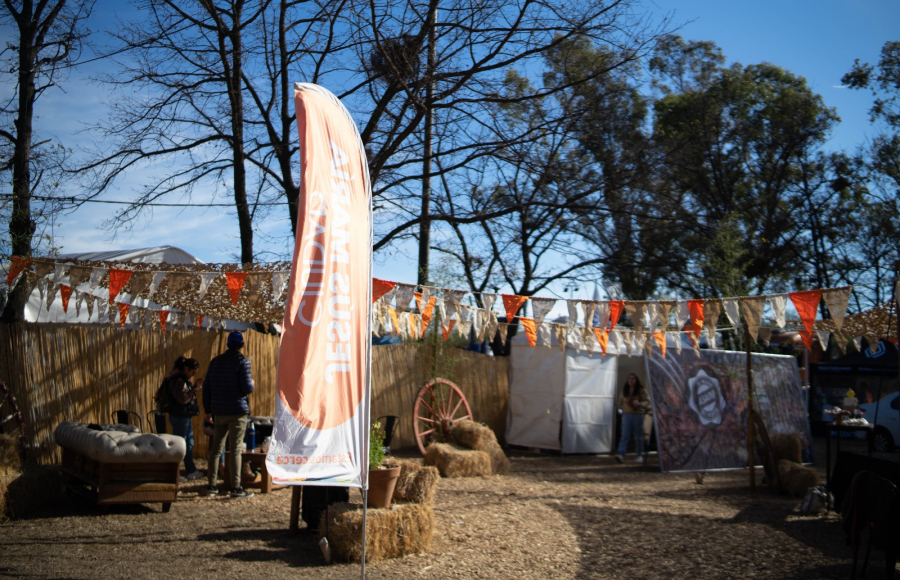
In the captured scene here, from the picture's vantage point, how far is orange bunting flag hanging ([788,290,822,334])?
323 inches

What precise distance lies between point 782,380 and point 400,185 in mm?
7285

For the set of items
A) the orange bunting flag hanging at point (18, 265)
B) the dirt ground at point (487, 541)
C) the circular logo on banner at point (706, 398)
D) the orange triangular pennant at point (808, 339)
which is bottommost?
the dirt ground at point (487, 541)

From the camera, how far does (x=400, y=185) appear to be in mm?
11711

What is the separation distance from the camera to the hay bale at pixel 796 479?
946 centimetres

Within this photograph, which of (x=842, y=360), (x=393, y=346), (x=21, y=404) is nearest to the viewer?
(x=21, y=404)

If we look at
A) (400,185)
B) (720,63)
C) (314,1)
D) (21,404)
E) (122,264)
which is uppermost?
(720,63)

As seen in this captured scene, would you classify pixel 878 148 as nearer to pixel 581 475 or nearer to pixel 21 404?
pixel 581 475

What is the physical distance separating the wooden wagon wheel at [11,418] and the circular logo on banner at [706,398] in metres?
9.36

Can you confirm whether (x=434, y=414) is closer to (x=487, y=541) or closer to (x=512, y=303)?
(x=512, y=303)

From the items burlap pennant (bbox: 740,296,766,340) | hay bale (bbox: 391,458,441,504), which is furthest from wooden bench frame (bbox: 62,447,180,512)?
burlap pennant (bbox: 740,296,766,340)

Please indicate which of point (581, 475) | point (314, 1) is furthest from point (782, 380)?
point (314, 1)

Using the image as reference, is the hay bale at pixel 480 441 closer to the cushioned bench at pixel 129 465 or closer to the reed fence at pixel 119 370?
the reed fence at pixel 119 370

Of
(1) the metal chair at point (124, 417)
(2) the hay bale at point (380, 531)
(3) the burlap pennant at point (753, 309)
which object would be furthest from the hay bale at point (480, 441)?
(2) the hay bale at point (380, 531)

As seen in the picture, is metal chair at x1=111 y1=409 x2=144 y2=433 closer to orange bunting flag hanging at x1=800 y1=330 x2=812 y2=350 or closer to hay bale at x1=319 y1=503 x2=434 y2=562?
hay bale at x1=319 y1=503 x2=434 y2=562
